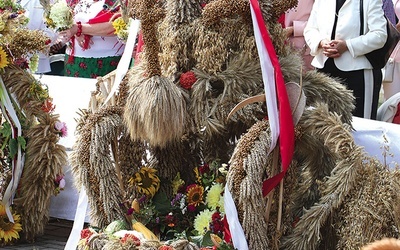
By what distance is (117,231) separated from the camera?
3.52m

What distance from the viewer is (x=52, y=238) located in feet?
16.0

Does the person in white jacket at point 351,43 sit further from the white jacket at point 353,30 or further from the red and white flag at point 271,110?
the red and white flag at point 271,110

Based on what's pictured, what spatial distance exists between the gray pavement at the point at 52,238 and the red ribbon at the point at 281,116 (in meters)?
1.83

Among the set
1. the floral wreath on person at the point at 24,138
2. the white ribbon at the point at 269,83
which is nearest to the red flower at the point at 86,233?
the white ribbon at the point at 269,83

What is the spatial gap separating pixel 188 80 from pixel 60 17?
9.55 feet

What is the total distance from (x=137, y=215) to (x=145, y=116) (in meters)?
0.66

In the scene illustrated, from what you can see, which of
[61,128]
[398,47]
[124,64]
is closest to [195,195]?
[124,64]

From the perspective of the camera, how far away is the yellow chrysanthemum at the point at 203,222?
361 cm

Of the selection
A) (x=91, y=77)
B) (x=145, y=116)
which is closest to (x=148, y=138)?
(x=145, y=116)

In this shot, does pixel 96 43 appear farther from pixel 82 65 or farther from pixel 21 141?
pixel 21 141

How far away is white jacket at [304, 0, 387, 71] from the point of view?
501 cm

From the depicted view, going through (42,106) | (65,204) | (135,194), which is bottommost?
(65,204)

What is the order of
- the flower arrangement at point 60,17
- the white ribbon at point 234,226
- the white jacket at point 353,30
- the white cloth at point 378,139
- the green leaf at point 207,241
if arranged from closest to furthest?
the white ribbon at point 234,226 → the green leaf at point 207,241 → the white cloth at point 378,139 → the white jacket at point 353,30 → the flower arrangement at point 60,17

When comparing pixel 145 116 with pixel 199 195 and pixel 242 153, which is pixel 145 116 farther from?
pixel 199 195
